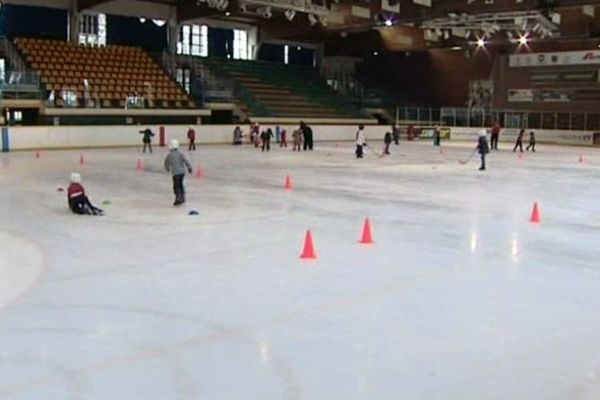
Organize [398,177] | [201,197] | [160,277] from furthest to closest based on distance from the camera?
1. [398,177]
2. [201,197]
3. [160,277]

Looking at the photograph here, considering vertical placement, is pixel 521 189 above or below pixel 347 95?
below

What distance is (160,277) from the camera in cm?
732

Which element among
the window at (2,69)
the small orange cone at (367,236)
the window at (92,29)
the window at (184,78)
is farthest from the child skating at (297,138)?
the small orange cone at (367,236)

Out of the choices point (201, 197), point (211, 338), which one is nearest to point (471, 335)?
point (211, 338)

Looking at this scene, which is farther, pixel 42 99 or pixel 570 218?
pixel 42 99

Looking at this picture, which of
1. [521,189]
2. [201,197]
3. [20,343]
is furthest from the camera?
[521,189]

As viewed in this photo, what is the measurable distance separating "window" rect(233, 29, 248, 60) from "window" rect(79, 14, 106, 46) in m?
9.57

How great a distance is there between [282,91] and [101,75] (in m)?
12.6

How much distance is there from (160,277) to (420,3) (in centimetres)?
3004

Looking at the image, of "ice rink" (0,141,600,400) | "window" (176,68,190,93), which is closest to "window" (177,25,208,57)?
"window" (176,68,190,93)

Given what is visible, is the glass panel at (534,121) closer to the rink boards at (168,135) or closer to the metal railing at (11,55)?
the rink boards at (168,135)

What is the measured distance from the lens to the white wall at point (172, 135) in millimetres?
29750

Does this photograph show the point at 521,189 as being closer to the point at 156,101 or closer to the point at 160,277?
the point at 160,277

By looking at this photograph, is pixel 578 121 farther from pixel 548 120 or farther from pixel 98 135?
pixel 98 135
